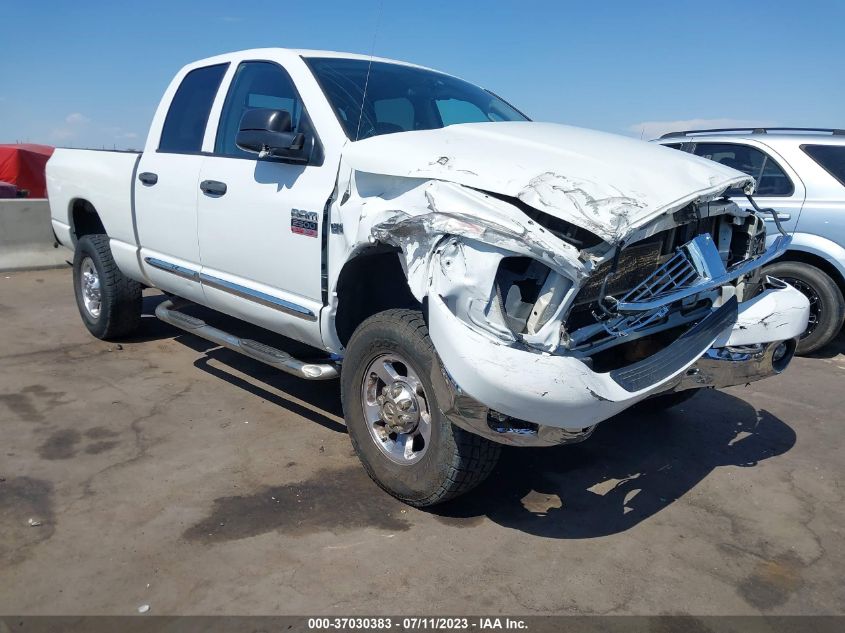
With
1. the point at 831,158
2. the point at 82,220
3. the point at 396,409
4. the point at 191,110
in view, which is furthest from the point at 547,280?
the point at 82,220

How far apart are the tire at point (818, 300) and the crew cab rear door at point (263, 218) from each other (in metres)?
4.37

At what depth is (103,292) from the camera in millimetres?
5699

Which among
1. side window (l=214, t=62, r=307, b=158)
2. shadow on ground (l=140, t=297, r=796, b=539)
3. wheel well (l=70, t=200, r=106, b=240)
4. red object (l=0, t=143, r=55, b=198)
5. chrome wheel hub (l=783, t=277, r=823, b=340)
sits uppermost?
side window (l=214, t=62, r=307, b=158)

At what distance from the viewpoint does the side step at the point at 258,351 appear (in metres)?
3.67

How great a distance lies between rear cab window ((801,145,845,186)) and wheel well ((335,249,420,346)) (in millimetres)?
4581

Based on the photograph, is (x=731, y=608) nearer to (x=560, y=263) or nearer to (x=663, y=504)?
(x=663, y=504)

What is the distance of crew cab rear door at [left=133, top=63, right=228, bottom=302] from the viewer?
15.1 feet

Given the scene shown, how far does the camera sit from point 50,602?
267cm

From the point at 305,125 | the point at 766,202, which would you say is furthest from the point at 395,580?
the point at 766,202

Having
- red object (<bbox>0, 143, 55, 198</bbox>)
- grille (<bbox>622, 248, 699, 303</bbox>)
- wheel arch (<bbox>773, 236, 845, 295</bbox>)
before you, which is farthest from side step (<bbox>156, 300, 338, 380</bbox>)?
red object (<bbox>0, 143, 55, 198</bbox>)

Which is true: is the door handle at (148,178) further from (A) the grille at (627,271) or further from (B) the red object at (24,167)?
(B) the red object at (24,167)

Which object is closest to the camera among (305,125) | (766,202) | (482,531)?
(482,531)

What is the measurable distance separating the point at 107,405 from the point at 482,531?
2755 mm

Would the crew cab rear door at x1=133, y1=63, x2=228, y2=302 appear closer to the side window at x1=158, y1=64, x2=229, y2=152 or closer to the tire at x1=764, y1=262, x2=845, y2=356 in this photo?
the side window at x1=158, y1=64, x2=229, y2=152
